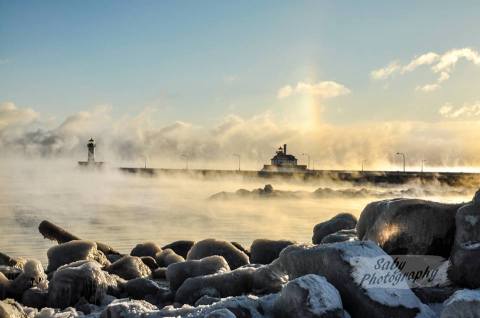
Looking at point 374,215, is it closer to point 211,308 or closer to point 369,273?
point 369,273

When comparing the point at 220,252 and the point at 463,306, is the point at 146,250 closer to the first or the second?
the point at 220,252

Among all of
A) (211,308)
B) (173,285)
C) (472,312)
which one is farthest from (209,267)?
(472,312)

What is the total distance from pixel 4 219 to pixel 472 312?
36.8 m

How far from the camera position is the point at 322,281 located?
6.07 m

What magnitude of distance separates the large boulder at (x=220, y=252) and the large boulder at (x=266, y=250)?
0.45 metres

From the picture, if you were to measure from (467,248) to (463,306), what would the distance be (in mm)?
2035

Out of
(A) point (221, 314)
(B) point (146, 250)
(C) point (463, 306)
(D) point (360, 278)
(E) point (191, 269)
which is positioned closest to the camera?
(C) point (463, 306)

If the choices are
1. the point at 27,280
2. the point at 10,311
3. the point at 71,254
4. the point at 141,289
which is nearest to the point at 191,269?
the point at 141,289

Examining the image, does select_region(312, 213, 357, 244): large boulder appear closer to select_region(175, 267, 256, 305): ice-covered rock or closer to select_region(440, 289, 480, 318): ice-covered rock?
select_region(175, 267, 256, 305): ice-covered rock

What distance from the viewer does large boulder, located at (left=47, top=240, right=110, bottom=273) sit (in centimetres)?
1231

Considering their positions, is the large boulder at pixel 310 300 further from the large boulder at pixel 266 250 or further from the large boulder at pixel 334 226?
the large boulder at pixel 334 226

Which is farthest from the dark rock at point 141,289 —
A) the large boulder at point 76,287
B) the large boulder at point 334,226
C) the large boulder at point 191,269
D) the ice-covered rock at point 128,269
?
the large boulder at point 334,226

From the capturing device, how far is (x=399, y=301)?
6191 mm

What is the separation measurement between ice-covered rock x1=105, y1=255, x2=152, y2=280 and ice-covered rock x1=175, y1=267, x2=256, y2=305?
9.98 feet
